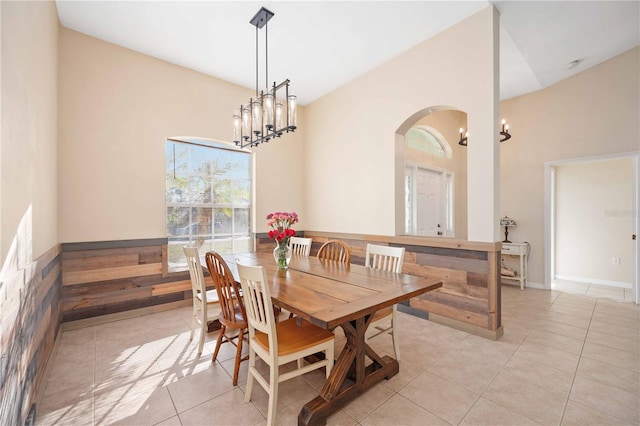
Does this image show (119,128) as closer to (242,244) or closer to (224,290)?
(242,244)

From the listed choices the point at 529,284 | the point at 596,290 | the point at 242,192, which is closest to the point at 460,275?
the point at 529,284

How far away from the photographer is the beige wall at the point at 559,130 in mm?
3676

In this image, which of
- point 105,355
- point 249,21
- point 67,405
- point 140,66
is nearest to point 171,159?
point 140,66

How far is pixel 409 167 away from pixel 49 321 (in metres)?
4.80

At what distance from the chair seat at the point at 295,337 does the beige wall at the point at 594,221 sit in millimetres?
5391

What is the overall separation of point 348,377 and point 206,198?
3.05 meters

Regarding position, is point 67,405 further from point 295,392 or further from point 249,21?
point 249,21

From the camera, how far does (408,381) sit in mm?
1966

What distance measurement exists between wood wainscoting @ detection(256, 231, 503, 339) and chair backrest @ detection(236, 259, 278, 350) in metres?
2.21

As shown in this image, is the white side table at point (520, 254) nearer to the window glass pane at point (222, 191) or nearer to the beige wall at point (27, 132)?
the window glass pane at point (222, 191)

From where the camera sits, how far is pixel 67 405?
1732 millimetres

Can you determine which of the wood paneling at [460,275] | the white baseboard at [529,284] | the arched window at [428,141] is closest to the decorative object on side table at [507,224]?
the white baseboard at [529,284]

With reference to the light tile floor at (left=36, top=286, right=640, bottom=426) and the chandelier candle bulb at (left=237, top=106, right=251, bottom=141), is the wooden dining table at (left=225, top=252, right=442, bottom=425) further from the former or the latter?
the chandelier candle bulb at (left=237, top=106, right=251, bottom=141)

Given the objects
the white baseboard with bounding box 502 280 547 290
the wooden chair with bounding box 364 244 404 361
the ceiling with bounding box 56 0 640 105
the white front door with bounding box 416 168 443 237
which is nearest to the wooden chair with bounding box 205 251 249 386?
the wooden chair with bounding box 364 244 404 361
